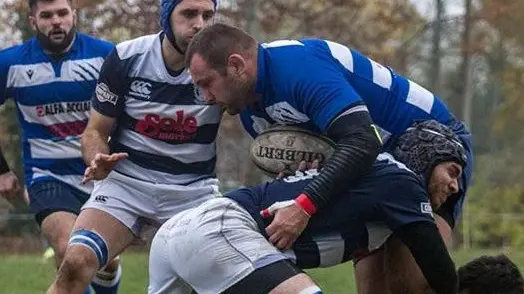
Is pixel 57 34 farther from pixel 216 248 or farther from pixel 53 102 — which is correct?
pixel 216 248

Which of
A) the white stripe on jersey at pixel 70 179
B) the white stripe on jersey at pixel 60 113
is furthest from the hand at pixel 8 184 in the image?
the white stripe on jersey at pixel 60 113

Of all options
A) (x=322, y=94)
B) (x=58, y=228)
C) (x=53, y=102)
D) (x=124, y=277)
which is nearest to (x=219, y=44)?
(x=322, y=94)

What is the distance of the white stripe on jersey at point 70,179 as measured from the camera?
26.8ft

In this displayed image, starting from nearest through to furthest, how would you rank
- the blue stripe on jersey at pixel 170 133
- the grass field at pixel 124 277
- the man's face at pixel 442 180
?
the man's face at pixel 442 180
the blue stripe on jersey at pixel 170 133
the grass field at pixel 124 277

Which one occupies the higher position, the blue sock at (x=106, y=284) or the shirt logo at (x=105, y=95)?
the shirt logo at (x=105, y=95)

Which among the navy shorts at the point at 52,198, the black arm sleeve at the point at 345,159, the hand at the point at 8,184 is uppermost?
the black arm sleeve at the point at 345,159

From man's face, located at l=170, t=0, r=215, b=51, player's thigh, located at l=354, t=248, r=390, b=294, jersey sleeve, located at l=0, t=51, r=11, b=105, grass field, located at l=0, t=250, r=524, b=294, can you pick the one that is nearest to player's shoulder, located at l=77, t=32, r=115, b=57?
jersey sleeve, located at l=0, t=51, r=11, b=105

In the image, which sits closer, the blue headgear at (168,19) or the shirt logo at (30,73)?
the blue headgear at (168,19)

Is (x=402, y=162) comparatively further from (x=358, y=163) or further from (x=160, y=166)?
(x=160, y=166)

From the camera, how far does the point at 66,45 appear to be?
835cm

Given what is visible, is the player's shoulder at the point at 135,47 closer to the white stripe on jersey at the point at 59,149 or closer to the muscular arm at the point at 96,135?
the muscular arm at the point at 96,135

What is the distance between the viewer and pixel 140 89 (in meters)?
6.82

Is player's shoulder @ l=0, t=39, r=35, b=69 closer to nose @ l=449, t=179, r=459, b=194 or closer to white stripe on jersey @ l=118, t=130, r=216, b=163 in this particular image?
white stripe on jersey @ l=118, t=130, r=216, b=163

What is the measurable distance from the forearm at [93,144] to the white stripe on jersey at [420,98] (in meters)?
1.83
